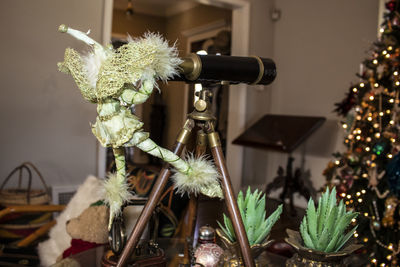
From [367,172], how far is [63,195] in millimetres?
2394

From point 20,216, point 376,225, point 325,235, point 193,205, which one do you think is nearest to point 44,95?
point 20,216

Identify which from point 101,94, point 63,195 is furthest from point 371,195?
point 63,195

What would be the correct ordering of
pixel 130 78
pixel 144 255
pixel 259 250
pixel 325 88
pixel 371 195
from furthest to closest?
pixel 325 88 < pixel 371 195 < pixel 144 255 < pixel 259 250 < pixel 130 78

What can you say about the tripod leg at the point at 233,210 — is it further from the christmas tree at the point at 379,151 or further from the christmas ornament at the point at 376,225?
the christmas ornament at the point at 376,225

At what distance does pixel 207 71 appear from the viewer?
0.78 meters

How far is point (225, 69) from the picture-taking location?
31.2 inches

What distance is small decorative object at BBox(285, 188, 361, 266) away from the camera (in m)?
0.84

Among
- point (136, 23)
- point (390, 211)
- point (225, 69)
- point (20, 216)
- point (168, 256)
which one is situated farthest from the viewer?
point (136, 23)

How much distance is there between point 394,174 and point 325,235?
5.12ft

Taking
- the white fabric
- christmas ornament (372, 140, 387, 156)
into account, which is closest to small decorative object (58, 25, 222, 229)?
the white fabric

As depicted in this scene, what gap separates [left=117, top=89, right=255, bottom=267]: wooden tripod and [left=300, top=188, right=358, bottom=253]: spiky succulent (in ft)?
0.53

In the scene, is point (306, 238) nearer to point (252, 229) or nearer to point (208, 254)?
point (252, 229)

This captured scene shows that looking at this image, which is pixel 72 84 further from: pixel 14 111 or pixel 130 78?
pixel 130 78

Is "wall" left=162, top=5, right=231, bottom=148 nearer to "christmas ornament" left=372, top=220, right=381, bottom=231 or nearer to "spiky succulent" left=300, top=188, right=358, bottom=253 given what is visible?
"christmas ornament" left=372, top=220, right=381, bottom=231
